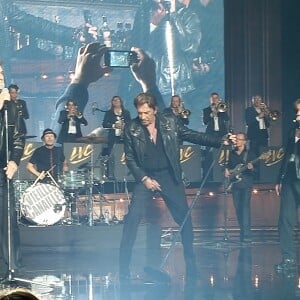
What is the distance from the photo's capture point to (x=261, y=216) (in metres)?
13.9

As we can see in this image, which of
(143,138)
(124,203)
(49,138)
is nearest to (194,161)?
(124,203)

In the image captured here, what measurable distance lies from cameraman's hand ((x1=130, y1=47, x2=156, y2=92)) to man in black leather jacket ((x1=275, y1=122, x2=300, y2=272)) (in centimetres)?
809

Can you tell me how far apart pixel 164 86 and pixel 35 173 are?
5.00 metres

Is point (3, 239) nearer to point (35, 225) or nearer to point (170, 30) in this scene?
point (35, 225)

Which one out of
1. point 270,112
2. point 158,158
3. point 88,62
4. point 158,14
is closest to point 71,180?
point 158,158

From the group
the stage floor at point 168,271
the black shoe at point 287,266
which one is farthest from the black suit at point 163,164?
the black shoe at point 287,266

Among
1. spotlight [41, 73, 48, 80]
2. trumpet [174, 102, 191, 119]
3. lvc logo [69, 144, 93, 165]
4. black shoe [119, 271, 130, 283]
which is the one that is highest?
spotlight [41, 73, 48, 80]

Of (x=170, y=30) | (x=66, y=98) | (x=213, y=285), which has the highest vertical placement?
(x=170, y=30)

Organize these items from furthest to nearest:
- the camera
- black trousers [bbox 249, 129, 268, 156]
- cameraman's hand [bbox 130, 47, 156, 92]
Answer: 1. cameraman's hand [bbox 130, 47, 156, 92]
2. the camera
3. black trousers [bbox 249, 129, 268, 156]

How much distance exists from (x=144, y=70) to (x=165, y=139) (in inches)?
339

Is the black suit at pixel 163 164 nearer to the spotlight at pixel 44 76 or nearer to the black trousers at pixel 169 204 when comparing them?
Answer: the black trousers at pixel 169 204

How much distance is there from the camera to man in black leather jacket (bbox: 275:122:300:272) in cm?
909

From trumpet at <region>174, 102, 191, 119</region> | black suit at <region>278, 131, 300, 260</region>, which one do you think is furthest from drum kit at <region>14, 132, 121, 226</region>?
black suit at <region>278, 131, 300, 260</region>

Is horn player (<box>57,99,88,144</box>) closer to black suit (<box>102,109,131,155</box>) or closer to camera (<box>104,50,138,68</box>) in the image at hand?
black suit (<box>102,109,131,155</box>)
